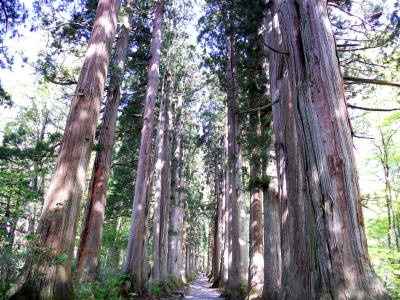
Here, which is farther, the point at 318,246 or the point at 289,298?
the point at 289,298

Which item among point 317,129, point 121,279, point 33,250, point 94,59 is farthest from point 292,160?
point 121,279

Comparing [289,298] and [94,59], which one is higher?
[94,59]

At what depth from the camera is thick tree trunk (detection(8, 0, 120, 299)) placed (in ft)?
12.8

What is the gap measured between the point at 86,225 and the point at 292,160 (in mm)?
5990

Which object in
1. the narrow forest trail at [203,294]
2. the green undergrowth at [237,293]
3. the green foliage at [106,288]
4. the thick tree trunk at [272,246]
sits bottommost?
the narrow forest trail at [203,294]

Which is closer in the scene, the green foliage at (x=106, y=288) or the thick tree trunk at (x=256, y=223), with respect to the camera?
the green foliage at (x=106, y=288)

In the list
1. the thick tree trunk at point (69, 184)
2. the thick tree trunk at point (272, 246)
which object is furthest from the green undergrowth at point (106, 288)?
the thick tree trunk at point (272, 246)

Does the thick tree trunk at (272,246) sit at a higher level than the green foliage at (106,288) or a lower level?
higher

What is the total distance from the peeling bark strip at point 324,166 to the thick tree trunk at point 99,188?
6048 mm

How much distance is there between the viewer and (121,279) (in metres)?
8.73

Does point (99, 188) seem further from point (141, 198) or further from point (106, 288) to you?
point (106, 288)

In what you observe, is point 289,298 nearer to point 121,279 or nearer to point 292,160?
point 292,160

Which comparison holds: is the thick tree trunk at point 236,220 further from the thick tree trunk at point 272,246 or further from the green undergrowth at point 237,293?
the thick tree trunk at point 272,246

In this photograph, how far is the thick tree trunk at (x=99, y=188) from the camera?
25.7ft
